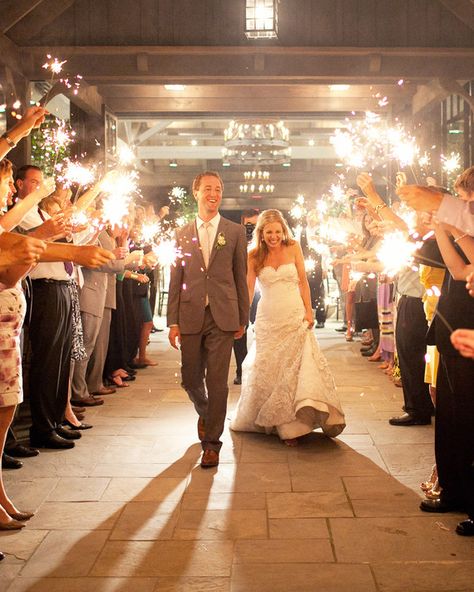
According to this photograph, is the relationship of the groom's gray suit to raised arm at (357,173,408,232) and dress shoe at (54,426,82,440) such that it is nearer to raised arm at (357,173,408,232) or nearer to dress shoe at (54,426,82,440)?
raised arm at (357,173,408,232)

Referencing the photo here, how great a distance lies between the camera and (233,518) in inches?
182

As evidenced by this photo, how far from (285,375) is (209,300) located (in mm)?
1010

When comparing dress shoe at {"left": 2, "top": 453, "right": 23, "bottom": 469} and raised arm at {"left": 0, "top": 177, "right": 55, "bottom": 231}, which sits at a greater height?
raised arm at {"left": 0, "top": 177, "right": 55, "bottom": 231}

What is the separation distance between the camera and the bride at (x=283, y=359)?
21.0 ft

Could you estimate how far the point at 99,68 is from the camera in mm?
10359

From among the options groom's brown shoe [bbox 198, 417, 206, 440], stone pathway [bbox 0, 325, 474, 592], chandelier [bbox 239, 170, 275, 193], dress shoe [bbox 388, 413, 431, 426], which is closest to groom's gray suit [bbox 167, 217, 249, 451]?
groom's brown shoe [bbox 198, 417, 206, 440]

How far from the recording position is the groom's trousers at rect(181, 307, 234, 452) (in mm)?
5883

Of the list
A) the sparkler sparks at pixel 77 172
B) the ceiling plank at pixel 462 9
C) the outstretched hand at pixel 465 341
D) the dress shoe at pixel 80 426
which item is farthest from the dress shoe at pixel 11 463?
the ceiling plank at pixel 462 9

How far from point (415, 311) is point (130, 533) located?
11.8 ft

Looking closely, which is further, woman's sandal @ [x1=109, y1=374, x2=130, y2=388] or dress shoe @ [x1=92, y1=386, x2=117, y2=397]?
woman's sandal @ [x1=109, y1=374, x2=130, y2=388]

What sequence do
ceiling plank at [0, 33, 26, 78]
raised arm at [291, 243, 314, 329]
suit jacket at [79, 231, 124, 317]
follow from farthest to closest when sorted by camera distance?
1. ceiling plank at [0, 33, 26, 78]
2. suit jacket at [79, 231, 124, 317]
3. raised arm at [291, 243, 314, 329]

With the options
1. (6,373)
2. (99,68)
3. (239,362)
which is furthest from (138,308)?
(6,373)

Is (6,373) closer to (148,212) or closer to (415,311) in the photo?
(415,311)

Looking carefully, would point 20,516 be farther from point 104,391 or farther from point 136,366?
point 136,366
